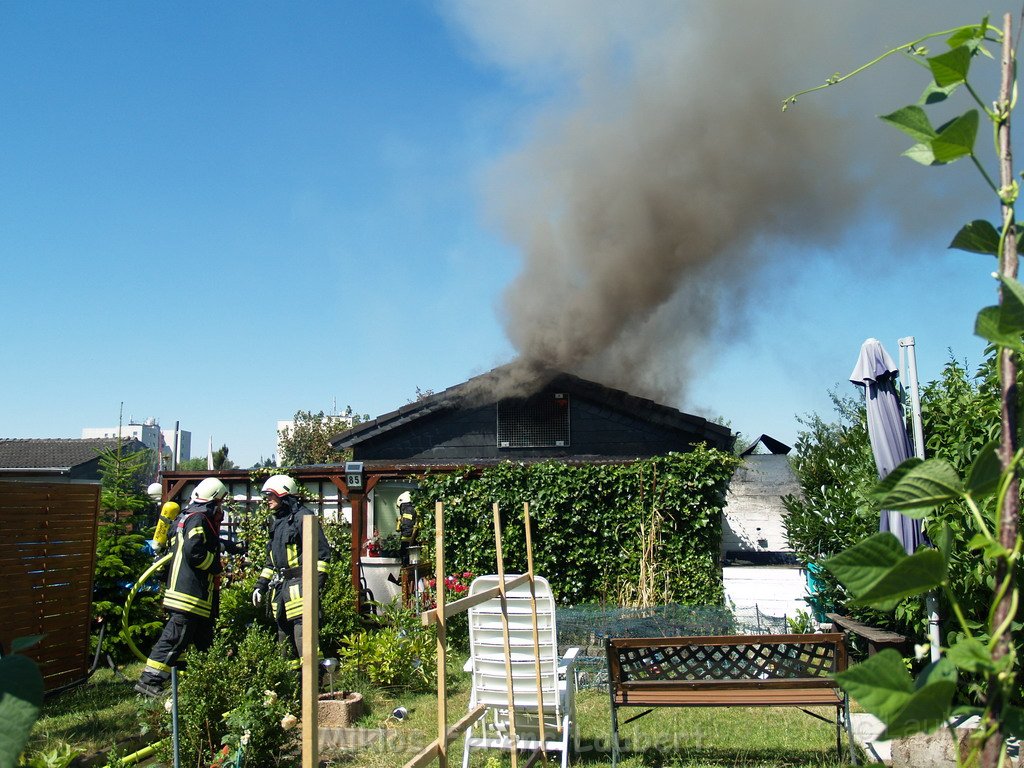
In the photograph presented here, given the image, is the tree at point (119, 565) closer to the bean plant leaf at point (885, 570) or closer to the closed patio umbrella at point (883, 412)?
the closed patio umbrella at point (883, 412)

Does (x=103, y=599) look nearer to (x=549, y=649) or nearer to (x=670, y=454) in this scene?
(x=549, y=649)

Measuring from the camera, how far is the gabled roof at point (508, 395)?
41.2 ft

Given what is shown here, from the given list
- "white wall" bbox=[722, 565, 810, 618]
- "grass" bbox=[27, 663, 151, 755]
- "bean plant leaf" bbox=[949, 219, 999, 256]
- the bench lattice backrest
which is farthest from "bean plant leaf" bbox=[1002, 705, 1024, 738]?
"white wall" bbox=[722, 565, 810, 618]

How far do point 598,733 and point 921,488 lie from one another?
6.06 metres

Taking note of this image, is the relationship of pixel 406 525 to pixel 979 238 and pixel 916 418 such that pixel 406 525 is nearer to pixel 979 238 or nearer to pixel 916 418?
pixel 916 418

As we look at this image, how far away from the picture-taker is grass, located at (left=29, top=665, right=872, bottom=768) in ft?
18.8

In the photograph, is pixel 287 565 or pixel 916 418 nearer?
pixel 916 418

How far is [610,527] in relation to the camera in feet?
33.6

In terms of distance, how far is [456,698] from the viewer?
24.6ft

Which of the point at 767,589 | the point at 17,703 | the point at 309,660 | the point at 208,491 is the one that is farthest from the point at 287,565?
the point at 17,703

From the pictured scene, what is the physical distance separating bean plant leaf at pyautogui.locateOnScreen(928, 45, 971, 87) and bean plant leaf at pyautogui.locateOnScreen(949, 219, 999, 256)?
0.17 metres

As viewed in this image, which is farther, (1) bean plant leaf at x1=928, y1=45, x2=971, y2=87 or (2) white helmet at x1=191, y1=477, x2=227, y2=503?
(2) white helmet at x1=191, y1=477, x2=227, y2=503

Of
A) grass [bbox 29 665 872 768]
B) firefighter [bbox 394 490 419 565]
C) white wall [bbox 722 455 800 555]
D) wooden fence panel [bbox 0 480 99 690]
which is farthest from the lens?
white wall [bbox 722 455 800 555]

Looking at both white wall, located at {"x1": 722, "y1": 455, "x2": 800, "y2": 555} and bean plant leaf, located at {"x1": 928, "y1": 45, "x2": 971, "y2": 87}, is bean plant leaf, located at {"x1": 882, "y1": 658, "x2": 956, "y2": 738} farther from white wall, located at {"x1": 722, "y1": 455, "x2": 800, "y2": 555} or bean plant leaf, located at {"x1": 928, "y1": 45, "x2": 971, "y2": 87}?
white wall, located at {"x1": 722, "y1": 455, "x2": 800, "y2": 555}
